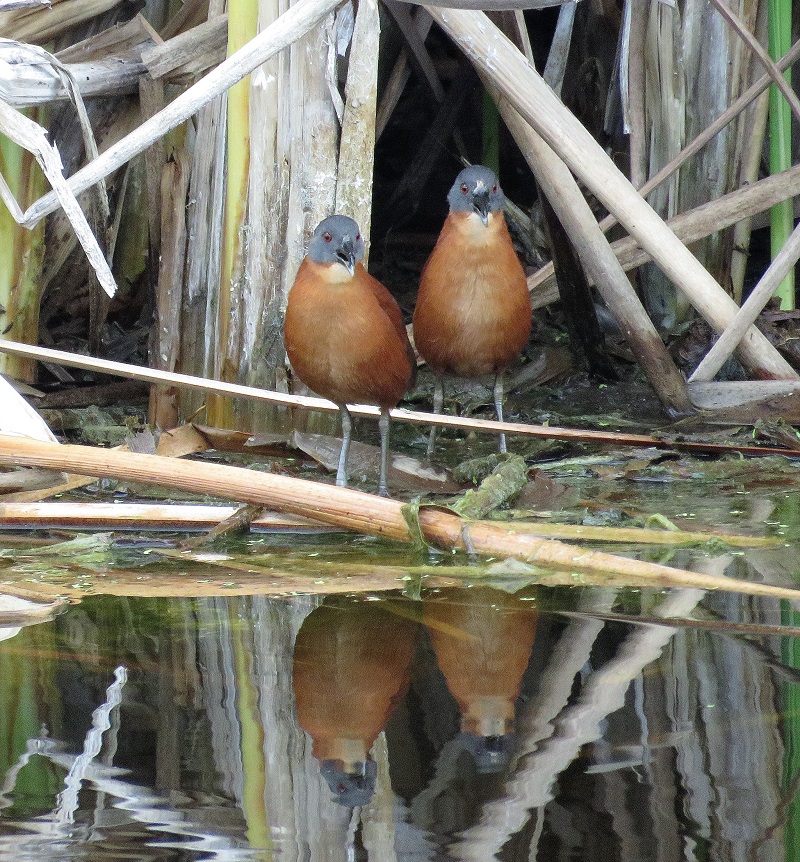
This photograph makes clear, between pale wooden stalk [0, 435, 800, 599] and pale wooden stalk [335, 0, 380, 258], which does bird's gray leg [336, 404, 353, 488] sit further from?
pale wooden stalk [0, 435, 800, 599]

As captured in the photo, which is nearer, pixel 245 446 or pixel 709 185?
pixel 245 446

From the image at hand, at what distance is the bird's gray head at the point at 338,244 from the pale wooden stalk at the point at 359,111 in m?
0.40

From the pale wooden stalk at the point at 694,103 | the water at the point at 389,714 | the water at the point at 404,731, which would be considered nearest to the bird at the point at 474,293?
the pale wooden stalk at the point at 694,103

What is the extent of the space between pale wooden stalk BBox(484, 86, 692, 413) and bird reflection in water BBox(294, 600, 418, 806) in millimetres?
2191

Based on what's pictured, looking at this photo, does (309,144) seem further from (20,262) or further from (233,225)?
(20,262)

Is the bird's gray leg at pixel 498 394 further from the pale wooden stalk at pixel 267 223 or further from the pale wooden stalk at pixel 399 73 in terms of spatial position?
the pale wooden stalk at pixel 399 73

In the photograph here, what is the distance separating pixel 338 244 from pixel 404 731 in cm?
225

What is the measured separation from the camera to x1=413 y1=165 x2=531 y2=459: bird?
4273 millimetres

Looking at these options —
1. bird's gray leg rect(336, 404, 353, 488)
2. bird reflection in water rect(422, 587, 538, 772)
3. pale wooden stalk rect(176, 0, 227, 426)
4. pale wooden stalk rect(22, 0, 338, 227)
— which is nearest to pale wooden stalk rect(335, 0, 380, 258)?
pale wooden stalk rect(176, 0, 227, 426)

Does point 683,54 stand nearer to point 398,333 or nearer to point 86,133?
point 398,333

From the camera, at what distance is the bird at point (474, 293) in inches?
168

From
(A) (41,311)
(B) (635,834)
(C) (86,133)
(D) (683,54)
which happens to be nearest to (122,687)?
(B) (635,834)

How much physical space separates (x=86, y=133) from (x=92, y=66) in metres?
0.55

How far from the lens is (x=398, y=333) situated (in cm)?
407
